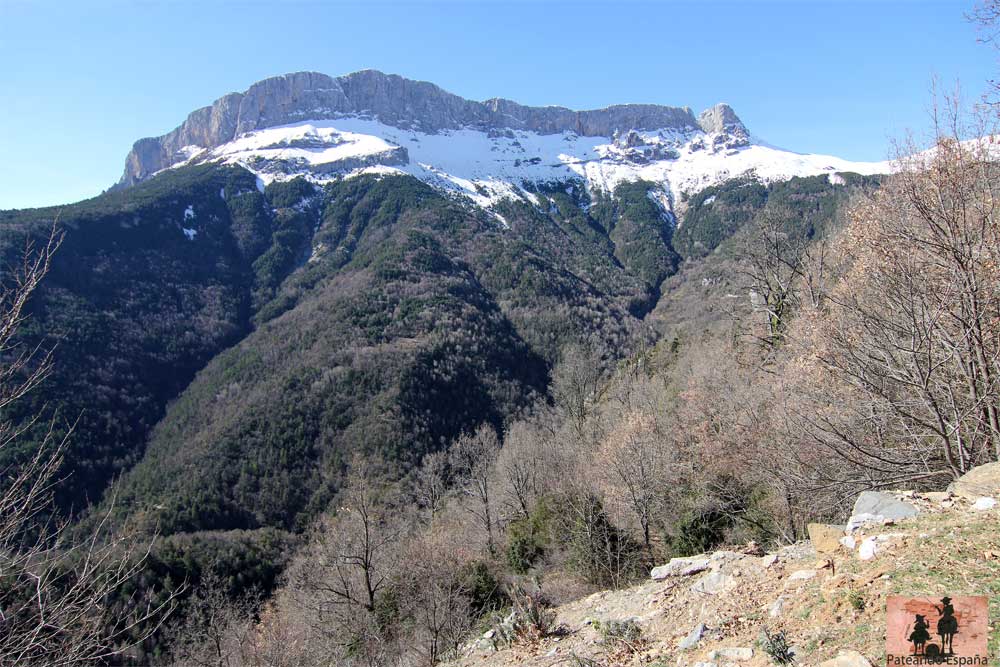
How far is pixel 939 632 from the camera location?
13.6 feet

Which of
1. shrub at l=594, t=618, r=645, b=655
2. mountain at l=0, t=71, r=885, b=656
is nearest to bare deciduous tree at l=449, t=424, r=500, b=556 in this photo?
mountain at l=0, t=71, r=885, b=656

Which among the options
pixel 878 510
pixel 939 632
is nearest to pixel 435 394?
pixel 878 510

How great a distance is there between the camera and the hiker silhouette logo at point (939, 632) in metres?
4.00

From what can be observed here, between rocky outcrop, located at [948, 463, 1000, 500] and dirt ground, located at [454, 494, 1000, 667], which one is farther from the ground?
rocky outcrop, located at [948, 463, 1000, 500]

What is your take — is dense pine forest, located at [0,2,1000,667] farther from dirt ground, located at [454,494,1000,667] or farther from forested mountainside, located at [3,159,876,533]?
dirt ground, located at [454,494,1000,667]

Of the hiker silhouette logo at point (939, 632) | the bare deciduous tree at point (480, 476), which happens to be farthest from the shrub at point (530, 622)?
the bare deciduous tree at point (480, 476)

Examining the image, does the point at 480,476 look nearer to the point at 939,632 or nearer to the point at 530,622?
the point at 530,622

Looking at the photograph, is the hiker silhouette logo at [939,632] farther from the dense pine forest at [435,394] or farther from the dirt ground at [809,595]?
the dense pine forest at [435,394]

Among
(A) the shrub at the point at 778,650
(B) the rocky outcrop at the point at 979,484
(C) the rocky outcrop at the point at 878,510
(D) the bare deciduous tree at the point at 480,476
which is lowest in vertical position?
(D) the bare deciduous tree at the point at 480,476

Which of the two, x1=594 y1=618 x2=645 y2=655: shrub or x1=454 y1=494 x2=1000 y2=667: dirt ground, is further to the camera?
x1=594 y1=618 x2=645 y2=655: shrub

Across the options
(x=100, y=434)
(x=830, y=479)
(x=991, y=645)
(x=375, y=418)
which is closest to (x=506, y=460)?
(x=830, y=479)

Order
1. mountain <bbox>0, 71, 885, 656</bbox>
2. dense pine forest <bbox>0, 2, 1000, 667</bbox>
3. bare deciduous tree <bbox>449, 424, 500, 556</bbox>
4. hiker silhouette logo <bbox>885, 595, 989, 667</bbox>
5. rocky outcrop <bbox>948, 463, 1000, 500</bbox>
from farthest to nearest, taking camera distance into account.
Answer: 1. mountain <bbox>0, 71, 885, 656</bbox>
2. bare deciduous tree <bbox>449, 424, 500, 556</bbox>
3. dense pine forest <bbox>0, 2, 1000, 667</bbox>
4. rocky outcrop <bbox>948, 463, 1000, 500</bbox>
5. hiker silhouette logo <bbox>885, 595, 989, 667</bbox>

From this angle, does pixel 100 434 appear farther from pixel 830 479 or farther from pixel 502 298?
pixel 830 479

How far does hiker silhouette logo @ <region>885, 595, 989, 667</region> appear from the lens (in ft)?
13.1
